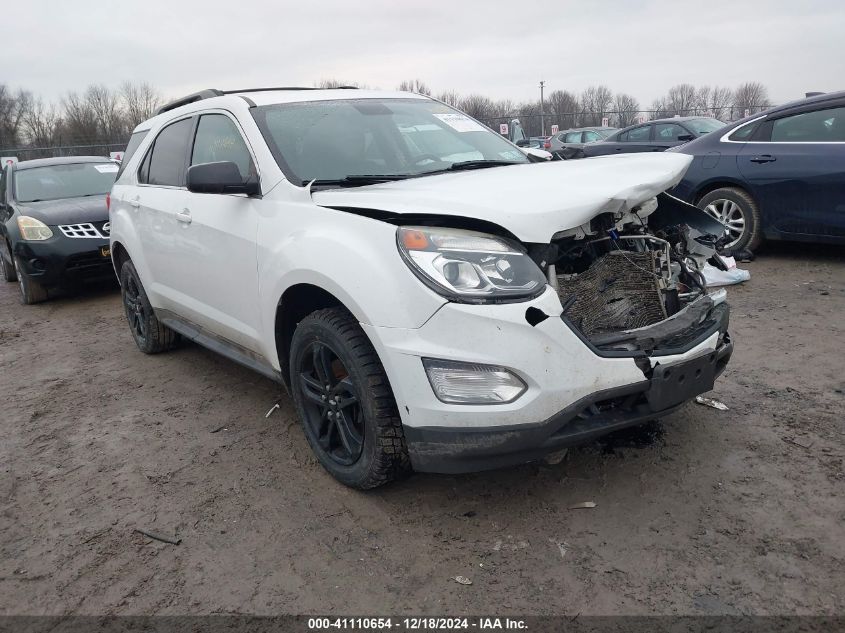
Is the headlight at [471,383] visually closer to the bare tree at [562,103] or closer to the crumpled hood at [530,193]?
the crumpled hood at [530,193]

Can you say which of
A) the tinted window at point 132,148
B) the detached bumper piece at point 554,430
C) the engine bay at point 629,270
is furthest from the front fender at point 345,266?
the tinted window at point 132,148

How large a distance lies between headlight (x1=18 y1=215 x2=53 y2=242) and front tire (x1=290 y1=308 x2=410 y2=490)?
5665 mm

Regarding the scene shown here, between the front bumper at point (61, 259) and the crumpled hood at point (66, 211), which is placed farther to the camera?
the crumpled hood at point (66, 211)

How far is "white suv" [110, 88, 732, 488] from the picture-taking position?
94.2 inches

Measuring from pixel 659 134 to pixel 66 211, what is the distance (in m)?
10.6

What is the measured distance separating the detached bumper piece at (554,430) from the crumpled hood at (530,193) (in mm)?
649

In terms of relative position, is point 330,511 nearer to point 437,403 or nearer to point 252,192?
point 437,403

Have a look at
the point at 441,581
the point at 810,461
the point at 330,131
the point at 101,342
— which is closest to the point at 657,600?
the point at 441,581

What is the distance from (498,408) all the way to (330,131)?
6.29ft

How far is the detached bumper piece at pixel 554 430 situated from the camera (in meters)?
2.40

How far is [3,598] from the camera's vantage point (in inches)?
97.5

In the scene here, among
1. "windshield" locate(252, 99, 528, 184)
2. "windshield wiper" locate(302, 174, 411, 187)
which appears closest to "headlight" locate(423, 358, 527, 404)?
"windshield wiper" locate(302, 174, 411, 187)

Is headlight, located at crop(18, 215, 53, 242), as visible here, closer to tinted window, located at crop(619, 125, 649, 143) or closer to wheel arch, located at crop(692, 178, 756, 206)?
wheel arch, located at crop(692, 178, 756, 206)

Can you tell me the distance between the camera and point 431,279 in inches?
94.6
